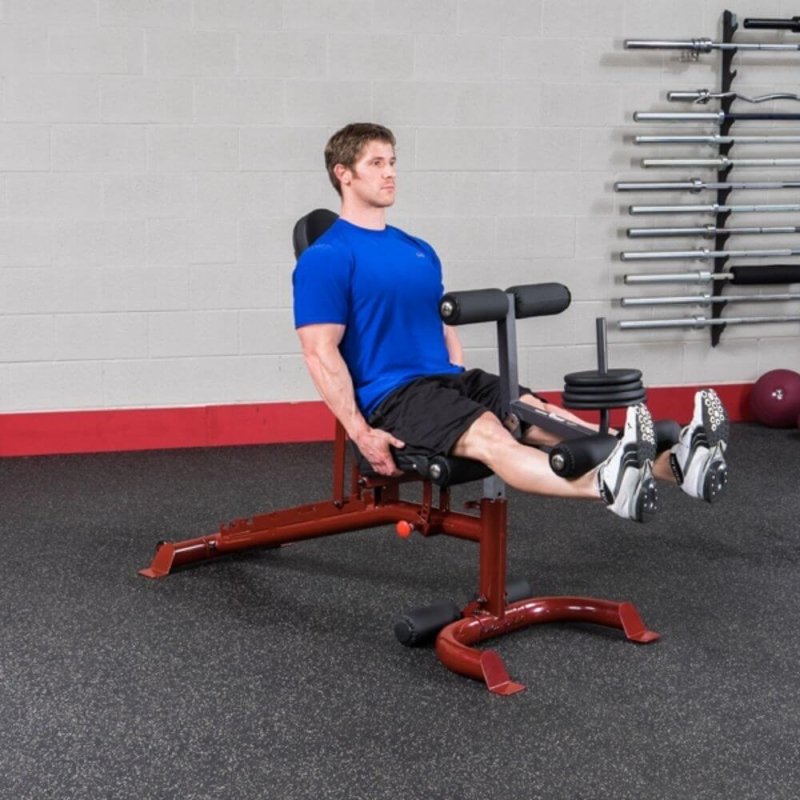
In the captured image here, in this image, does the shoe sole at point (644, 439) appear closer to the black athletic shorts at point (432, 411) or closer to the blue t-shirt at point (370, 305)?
the black athletic shorts at point (432, 411)

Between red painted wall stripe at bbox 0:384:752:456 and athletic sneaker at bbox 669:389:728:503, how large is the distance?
8.99ft

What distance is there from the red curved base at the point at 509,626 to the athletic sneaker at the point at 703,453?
16.0 inches

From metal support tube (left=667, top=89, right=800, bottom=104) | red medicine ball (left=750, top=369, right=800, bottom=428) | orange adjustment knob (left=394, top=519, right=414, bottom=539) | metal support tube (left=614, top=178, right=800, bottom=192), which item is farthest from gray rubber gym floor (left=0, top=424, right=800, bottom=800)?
metal support tube (left=667, top=89, right=800, bottom=104)

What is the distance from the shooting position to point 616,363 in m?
5.46

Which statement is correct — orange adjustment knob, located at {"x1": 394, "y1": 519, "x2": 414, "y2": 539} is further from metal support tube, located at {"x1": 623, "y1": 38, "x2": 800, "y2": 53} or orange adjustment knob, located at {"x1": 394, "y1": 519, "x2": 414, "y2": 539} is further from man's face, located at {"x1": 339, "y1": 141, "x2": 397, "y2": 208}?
metal support tube, located at {"x1": 623, "y1": 38, "x2": 800, "y2": 53}

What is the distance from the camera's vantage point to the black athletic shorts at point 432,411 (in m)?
2.68

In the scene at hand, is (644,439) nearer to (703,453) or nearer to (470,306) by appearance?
(703,453)

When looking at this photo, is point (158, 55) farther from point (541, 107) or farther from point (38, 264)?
point (541, 107)

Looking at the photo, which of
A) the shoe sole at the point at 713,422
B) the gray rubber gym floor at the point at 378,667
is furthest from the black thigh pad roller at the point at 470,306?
the gray rubber gym floor at the point at 378,667

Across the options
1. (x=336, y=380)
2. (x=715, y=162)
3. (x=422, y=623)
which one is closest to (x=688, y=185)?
(x=715, y=162)

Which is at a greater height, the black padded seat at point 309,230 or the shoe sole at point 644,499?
the black padded seat at point 309,230

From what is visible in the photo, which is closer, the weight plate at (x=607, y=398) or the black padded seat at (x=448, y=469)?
the weight plate at (x=607, y=398)

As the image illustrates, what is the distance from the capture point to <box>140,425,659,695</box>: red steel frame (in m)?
2.59

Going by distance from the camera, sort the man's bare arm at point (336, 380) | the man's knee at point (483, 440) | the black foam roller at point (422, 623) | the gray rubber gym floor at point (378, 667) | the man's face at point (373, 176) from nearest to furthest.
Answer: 1. the gray rubber gym floor at point (378, 667)
2. the man's knee at point (483, 440)
3. the black foam roller at point (422, 623)
4. the man's bare arm at point (336, 380)
5. the man's face at point (373, 176)
